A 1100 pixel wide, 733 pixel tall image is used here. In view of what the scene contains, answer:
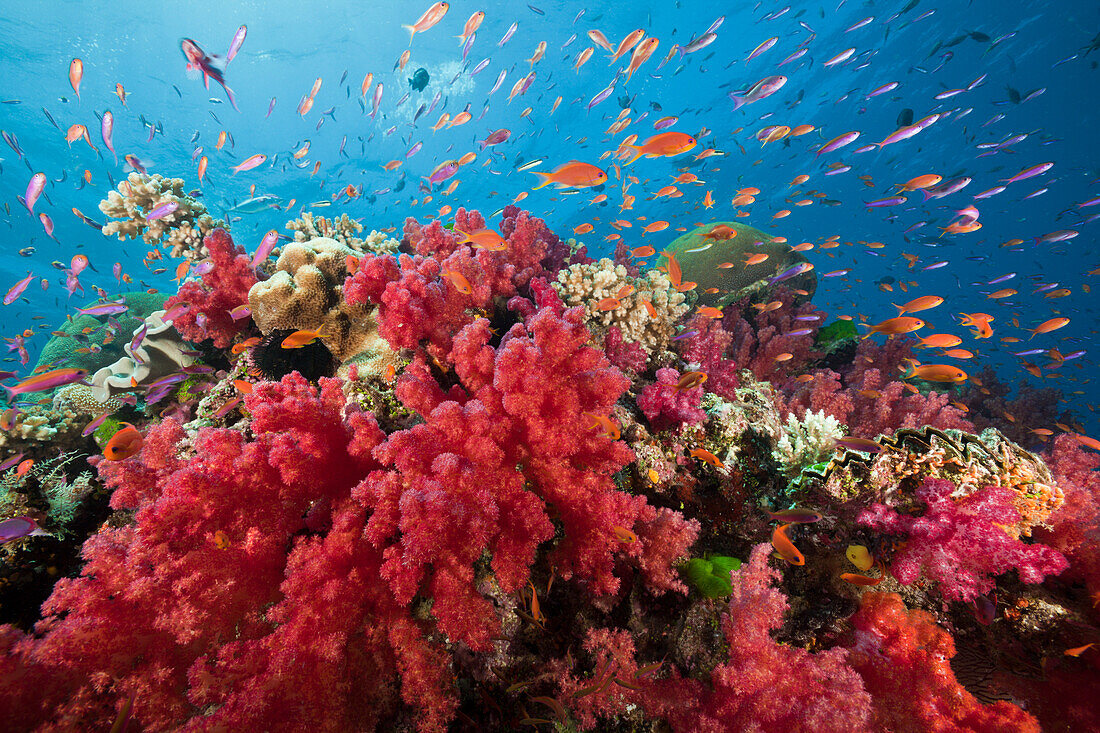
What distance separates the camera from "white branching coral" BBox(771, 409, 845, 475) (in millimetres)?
3166

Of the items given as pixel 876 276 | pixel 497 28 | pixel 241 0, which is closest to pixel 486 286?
pixel 497 28

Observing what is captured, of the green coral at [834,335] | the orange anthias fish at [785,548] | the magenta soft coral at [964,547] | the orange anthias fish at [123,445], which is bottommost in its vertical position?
the green coral at [834,335]

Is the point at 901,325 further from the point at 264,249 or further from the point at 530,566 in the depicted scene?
the point at 264,249

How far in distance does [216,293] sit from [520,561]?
15.1ft

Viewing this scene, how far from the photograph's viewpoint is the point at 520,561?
2.21 metres

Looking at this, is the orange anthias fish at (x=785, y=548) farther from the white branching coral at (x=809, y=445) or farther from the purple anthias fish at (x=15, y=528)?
the purple anthias fish at (x=15, y=528)

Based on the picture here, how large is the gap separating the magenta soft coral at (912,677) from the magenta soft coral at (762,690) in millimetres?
208

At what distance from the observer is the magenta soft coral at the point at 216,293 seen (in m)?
4.25

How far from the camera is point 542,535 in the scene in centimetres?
229

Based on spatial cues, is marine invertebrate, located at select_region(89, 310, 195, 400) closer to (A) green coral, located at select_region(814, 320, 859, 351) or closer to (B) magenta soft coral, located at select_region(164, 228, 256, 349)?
(B) magenta soft coral, located at select_region(164, 228, 256, 349)

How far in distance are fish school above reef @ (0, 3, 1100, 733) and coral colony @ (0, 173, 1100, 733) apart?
0.02 m

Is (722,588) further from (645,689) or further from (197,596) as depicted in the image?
(197,596)

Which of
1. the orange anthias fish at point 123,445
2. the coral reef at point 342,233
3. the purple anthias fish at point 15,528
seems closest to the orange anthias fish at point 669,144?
the coral reef at point 342,233

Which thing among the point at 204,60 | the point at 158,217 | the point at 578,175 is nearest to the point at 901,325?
the point at 578,175
